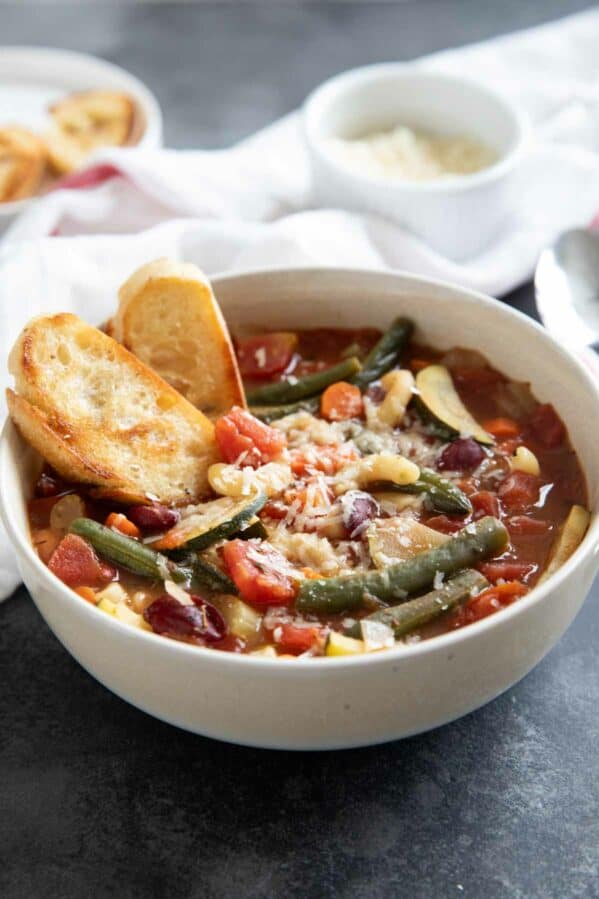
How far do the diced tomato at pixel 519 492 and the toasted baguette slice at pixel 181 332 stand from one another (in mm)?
850

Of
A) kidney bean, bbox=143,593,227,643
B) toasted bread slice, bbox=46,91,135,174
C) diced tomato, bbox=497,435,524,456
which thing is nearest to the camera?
kidney bean, bbox=143,593,227,643

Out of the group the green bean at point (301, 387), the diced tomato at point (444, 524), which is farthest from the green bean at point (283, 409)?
the diced tomato at point (444, 524)

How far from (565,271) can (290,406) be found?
4.88 feet

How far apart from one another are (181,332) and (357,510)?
84cm

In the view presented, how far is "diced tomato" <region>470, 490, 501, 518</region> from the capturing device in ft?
10.6

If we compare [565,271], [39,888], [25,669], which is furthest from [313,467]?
[565,271]

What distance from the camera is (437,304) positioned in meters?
3.76

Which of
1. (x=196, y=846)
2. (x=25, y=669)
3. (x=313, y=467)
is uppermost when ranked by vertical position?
(x=313, y=467)

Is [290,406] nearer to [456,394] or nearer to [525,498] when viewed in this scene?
[456,394]

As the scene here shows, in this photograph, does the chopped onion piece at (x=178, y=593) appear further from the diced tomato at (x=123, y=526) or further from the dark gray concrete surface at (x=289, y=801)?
the dark gray concrete surface at (x=289, y=801)

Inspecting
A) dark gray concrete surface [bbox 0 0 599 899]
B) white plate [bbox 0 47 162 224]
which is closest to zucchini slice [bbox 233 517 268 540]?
dark gray concrete surface [bbox 0 0 599 899]

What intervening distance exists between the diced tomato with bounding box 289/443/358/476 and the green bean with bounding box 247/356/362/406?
348mm

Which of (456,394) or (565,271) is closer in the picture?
(456,394)

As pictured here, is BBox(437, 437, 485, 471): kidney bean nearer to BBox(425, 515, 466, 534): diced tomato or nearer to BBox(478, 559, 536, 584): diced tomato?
BBox(425, 515, 466, 534): diced tomato
